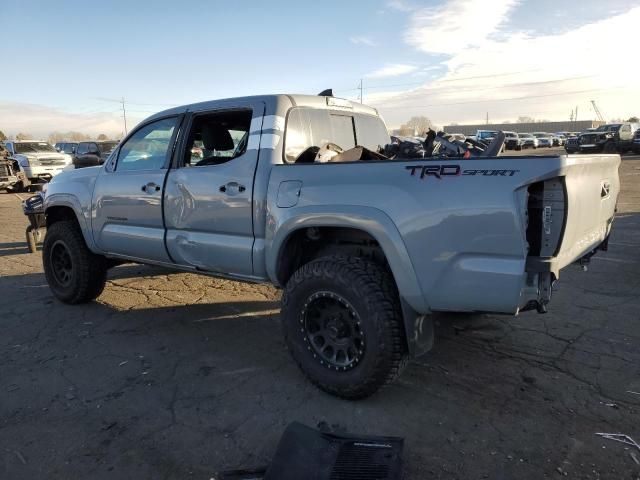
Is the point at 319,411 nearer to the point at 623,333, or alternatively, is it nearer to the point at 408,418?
the point at 408,418

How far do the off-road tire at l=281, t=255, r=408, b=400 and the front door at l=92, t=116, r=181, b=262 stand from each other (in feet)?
5.32

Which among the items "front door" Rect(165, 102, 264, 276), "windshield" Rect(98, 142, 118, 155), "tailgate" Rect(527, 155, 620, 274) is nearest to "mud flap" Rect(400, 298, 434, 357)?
"tailgate" Rect(527, 155, 620, 274)

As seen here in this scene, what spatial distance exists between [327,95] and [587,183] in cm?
233

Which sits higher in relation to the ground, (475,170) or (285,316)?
(475,170)

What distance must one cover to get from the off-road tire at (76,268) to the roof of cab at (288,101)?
64.1 inches

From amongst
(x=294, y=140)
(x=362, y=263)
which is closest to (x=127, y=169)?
(x=294, y=140)

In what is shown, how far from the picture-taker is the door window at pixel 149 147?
450cm

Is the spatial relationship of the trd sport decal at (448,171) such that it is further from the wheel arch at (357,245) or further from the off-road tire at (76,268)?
the off-road tire at (76,268)

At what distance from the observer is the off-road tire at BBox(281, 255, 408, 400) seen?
10.0ft

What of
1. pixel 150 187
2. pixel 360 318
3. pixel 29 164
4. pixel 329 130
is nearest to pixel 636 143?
pixel 29 164

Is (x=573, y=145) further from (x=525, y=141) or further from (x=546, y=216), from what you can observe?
(x=546, y=216)

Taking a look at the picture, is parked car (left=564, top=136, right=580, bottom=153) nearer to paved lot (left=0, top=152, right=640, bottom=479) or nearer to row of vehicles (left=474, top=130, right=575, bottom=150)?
row of vehicles (left=474, top=130, right=575, bottom=150)

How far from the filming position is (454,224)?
275cm

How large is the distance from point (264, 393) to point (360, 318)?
3.03 ft
